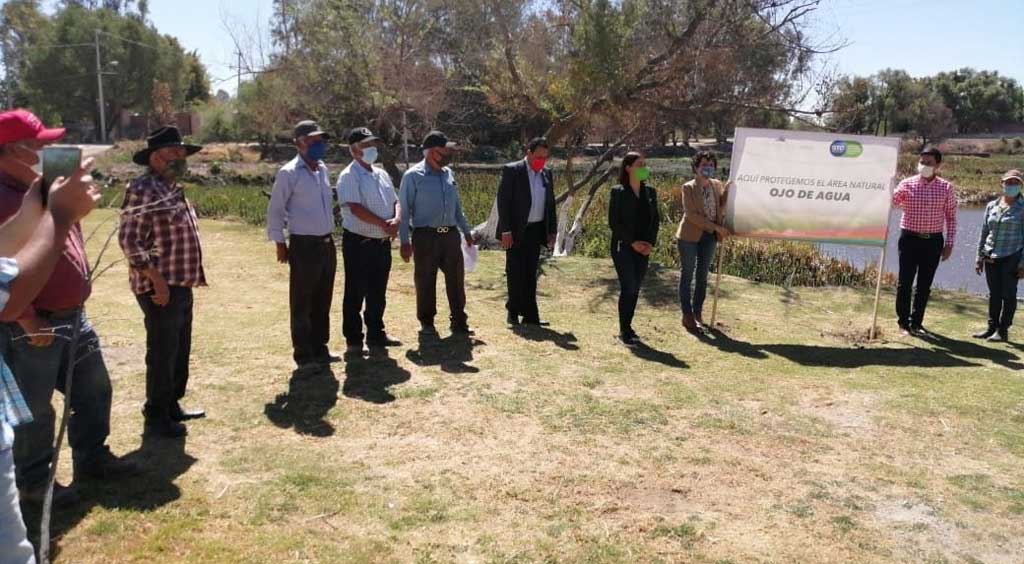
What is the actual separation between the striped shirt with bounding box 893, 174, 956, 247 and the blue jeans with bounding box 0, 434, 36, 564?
7.06 meters

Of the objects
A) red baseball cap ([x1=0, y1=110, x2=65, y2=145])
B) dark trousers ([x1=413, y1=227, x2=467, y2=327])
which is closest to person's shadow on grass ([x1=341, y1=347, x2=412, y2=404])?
dark trousers ([x1=413, y1=227, x2=467, y2=327])

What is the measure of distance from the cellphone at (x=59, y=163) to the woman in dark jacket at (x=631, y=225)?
15.7ft

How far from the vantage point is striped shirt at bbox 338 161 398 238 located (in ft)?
19.2

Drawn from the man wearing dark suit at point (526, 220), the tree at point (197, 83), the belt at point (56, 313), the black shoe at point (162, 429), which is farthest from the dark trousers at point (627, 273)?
the tree at point (197, 83)

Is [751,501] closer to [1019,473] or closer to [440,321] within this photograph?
[1019,473]

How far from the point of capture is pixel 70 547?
320 centimetres

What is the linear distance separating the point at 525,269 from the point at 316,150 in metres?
2.39

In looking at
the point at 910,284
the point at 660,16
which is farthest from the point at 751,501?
the point at 660,16

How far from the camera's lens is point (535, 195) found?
691 centimetres

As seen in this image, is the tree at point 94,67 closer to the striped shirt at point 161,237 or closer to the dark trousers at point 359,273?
the dark trousers at point 359,273

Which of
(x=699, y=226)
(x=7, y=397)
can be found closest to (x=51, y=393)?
(x=7, y=397)

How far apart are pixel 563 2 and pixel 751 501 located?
8.07m

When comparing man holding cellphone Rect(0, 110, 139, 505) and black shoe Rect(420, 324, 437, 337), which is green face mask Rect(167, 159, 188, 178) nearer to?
man holding cellphone Rect(0, 110, 139, 505)

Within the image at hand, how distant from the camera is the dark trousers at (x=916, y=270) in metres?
7.12
